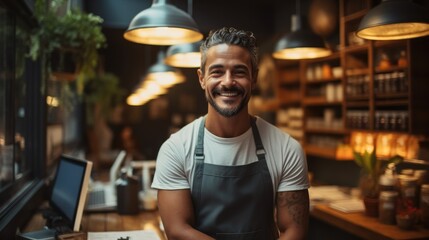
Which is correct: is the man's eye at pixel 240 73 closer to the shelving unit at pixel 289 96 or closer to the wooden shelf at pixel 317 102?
the wooden shelf at pixel 317 102

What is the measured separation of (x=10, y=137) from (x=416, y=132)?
3122 mm

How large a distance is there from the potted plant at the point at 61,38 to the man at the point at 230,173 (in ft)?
5.65

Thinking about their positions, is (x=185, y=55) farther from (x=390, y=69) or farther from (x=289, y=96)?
(x=289, y=96)

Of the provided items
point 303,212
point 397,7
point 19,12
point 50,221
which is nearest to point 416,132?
point 397,7

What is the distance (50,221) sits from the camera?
228 cm

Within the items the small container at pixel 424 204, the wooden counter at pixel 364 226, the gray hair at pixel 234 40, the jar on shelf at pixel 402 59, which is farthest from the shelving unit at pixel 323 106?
the gray hair at pixel 234 40

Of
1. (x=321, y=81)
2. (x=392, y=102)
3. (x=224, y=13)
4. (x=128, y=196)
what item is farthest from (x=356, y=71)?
(x=128, y=196)

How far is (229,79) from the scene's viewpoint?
5.80 ft

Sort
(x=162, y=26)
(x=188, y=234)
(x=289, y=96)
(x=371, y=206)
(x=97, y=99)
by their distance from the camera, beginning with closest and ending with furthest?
(x=188, y=234) → (x=162, y=26) → (x=371, y=206) → (x=289, y=96) → (x=97, y=99)

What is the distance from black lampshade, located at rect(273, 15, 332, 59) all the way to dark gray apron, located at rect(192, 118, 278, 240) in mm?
1626

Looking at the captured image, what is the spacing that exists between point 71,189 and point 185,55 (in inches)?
65.1

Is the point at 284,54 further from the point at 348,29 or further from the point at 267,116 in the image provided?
the point at 267,116

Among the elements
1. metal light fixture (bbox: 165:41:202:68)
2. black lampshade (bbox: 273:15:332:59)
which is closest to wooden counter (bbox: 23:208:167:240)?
metal light fixture (bbox: 165:41:202:68)

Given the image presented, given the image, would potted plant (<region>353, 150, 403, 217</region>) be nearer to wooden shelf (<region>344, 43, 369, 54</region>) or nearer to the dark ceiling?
wooden shelf (<region>344, 43, 369, 54</region>)
